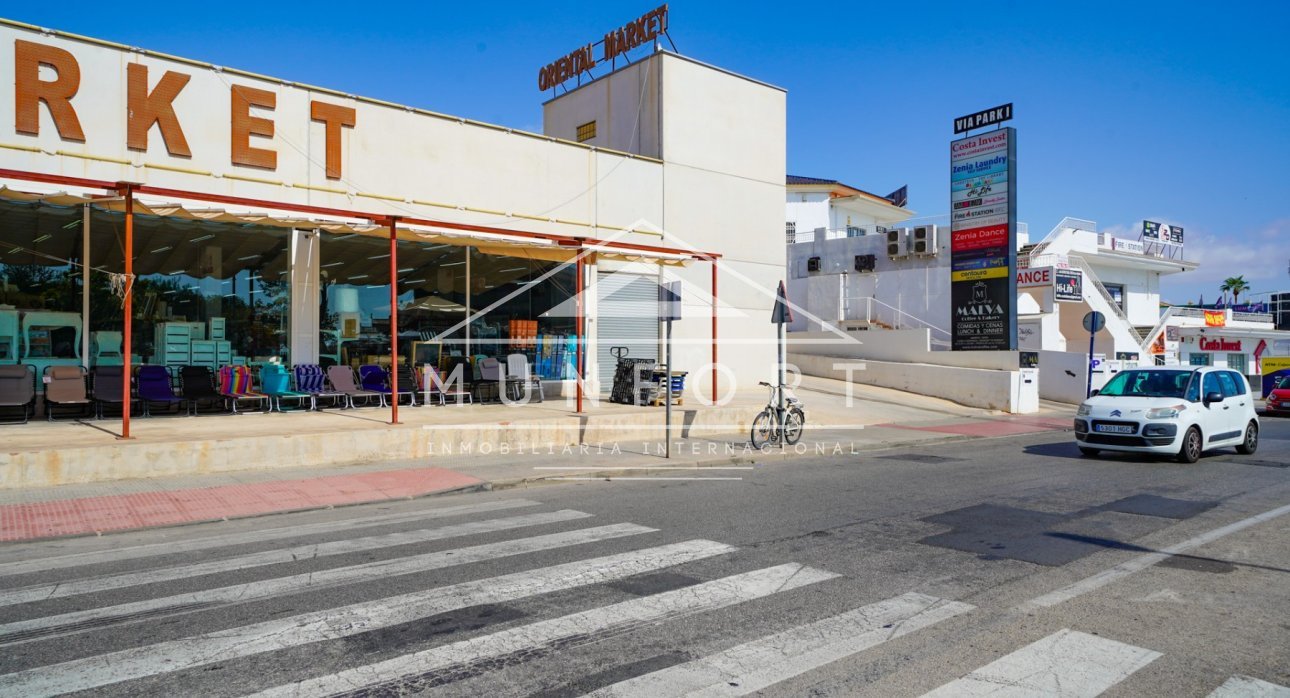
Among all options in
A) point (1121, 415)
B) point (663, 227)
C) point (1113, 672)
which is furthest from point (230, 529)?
point (663, 227)

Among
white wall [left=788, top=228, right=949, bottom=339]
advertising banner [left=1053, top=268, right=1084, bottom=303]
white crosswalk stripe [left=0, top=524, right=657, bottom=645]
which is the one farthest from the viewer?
white wall [left=788, top=228, right=949, bottom=339]

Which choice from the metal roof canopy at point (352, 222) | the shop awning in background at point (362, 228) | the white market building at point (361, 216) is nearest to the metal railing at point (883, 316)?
the white market building at point (361, 216)

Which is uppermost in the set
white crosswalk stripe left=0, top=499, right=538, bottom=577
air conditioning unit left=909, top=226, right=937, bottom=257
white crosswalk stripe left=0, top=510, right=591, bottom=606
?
air conditioning unit left=909, top=226, right=937, bottom=257

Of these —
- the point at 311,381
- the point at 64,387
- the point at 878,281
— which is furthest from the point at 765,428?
the point at 878,281

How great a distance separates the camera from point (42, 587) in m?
6.04

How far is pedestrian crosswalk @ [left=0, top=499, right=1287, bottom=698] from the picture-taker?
4.26m

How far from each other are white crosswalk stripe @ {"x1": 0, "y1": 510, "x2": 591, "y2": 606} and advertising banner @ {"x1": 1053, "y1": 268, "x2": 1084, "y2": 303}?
29303 millimetres

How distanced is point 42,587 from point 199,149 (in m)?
11.2

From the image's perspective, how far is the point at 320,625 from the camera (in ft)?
16.7

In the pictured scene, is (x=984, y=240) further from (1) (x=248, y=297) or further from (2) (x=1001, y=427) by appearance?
(1) (x=248, y=297)

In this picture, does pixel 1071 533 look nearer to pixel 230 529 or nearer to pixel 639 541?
pixel 639 541

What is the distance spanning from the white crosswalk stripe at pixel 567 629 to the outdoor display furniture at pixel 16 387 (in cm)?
1116

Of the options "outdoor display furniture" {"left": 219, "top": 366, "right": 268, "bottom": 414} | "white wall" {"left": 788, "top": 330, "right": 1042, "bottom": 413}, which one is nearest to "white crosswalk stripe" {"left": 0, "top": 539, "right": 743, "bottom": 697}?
"outdoor display furniture" {"left": 219, "top": 366, "right": 268, "bottom": 414}

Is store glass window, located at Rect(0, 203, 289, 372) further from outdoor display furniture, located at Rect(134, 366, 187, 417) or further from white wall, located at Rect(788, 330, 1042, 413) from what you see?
white wall, located at Rect(788, 330, 1042, 413)
